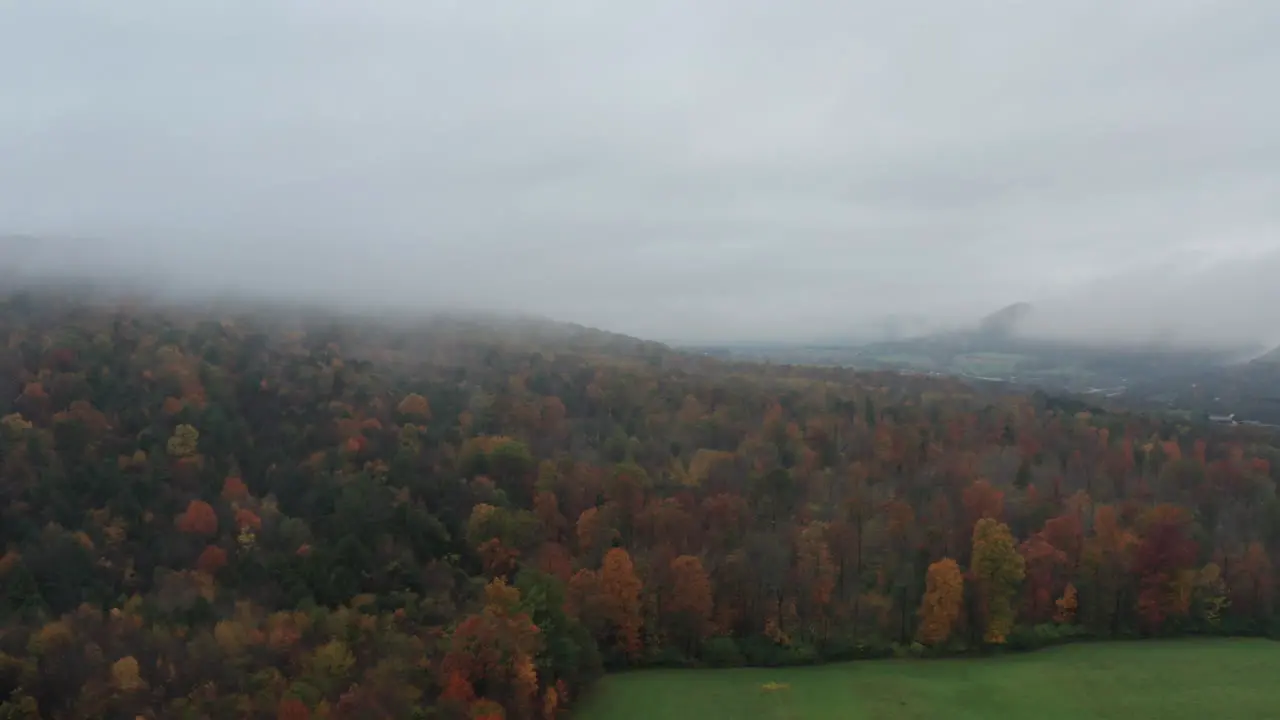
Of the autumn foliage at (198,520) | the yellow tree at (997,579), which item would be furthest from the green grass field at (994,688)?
the autumn foliage at (198,520)

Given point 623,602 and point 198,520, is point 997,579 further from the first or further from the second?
point 198,520

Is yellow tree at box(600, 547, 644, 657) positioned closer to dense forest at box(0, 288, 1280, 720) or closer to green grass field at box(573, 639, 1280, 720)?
dense forest at box(0, 288, 1280, 720)

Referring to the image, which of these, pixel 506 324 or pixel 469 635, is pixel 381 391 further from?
pixel 506 324

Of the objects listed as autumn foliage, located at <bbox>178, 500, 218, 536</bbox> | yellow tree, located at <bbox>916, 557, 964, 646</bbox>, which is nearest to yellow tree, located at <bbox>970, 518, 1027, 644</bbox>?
yellow tree, located at <bbox>916, 557, 964, 646</bbox>

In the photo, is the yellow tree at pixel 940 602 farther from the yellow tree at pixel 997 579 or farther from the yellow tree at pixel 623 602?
the yellow tree at pixel 623 602

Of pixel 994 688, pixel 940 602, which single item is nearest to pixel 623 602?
pixel 940 602

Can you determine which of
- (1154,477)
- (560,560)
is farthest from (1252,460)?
(560,560)
